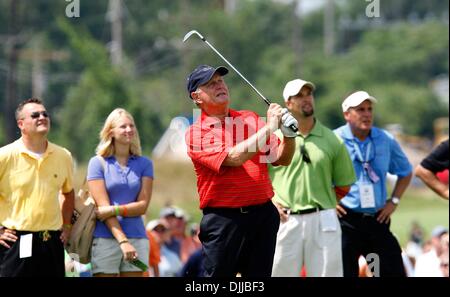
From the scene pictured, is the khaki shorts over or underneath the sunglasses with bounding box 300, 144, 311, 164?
underneath

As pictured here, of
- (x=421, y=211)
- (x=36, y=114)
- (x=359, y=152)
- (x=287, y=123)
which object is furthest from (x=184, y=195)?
(x=287, y=123)

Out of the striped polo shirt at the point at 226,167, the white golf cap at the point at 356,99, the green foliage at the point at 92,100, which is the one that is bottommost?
the striped polo shirt at the point at 226,167

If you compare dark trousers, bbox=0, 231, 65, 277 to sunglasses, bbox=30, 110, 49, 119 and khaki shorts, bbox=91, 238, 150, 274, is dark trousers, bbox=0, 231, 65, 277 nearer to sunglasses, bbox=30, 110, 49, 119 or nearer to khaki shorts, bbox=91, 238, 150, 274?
khaki shorts, bbox=91, 238, 150, 274

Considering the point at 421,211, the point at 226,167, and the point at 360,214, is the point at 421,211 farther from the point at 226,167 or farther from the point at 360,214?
the point at 226,167

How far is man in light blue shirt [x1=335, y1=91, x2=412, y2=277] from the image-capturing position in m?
11.4

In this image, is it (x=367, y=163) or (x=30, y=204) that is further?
(x=367, y=163)

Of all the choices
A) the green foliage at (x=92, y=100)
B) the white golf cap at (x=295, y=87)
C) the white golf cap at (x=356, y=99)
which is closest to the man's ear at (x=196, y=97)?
the white golf cap at (x=295, y=87)

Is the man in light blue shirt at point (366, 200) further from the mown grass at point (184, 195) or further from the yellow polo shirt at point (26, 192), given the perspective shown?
the mown grass at point (184, 195)

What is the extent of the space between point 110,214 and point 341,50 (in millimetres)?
82101

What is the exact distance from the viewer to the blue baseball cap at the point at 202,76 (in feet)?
29.8

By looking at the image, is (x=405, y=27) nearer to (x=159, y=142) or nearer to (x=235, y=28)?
(x=235, y=28)

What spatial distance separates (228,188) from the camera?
9031 mm

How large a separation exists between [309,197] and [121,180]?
173cm

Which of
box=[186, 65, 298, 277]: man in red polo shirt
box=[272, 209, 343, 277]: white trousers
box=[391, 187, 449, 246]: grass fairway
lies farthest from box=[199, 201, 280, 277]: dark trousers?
box=[391, 187, 449, 246]: grass fairway
